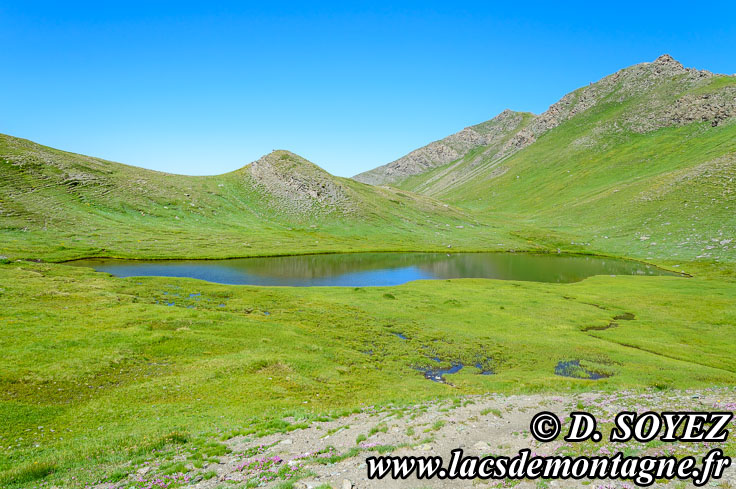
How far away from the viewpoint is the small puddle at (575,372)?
3709 centimetres

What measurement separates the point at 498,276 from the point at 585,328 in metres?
49.5

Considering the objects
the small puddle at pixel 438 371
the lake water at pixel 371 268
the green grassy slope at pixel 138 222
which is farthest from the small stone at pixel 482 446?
the green grassy slope at pixel 138 222

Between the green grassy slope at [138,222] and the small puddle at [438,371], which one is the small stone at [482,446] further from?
the green grassy slope at [138,222]

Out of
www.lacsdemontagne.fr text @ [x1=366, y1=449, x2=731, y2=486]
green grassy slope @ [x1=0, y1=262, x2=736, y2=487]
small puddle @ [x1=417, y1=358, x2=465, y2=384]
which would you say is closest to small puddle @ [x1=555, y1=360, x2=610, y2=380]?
green grassy slope @ [x1=0, y1=262, x2=736, y2=487]

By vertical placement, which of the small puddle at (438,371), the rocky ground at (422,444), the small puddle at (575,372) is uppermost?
the rocky ground at (422,444)

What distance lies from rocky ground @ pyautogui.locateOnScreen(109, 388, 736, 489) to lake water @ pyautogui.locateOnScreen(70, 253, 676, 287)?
65.6 m

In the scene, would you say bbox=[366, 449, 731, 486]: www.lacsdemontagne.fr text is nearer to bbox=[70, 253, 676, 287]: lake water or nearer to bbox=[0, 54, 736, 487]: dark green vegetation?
bbox=[0, 54, 736, 487]: dark green vegetation

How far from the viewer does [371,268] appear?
114 metres

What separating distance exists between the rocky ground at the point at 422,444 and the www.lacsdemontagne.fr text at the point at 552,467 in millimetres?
404

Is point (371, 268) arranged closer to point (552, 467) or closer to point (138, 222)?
point (552, 467)

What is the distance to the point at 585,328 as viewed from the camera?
56.4 m

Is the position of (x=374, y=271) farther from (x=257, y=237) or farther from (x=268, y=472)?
(x=268, y=472)

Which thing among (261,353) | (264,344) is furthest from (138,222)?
(261,353)

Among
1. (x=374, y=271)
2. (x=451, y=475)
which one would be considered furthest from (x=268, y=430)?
(x=374, y=271)
